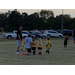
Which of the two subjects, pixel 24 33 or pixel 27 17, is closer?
pixel 24 33

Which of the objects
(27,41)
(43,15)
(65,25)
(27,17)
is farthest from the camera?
(43,15)

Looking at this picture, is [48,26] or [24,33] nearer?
[24,33]

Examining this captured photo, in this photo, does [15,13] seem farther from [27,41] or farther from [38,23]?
[27,41]

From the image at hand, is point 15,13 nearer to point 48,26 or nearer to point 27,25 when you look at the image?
point 27,25

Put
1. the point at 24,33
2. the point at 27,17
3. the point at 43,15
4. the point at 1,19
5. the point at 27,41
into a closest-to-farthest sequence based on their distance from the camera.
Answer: the point at 27,41
the point at 24,33
the point at 27,17
the point at 43,15
the point at 1,19

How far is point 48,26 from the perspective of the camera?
8088 cm

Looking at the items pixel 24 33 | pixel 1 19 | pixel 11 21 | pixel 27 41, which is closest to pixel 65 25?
pixel 11 21

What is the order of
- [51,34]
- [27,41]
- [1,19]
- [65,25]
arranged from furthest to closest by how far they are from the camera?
[1,19] < [65,25] < [51,34] < [27,41]

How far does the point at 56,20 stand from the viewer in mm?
81312

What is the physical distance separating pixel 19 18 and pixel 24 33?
42.5 metres

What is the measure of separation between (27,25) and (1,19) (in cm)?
2205

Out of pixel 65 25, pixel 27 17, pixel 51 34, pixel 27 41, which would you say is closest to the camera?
pixel 27 41

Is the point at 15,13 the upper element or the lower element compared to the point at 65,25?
upper

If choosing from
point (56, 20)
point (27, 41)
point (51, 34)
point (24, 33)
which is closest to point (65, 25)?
point (56, 20)
